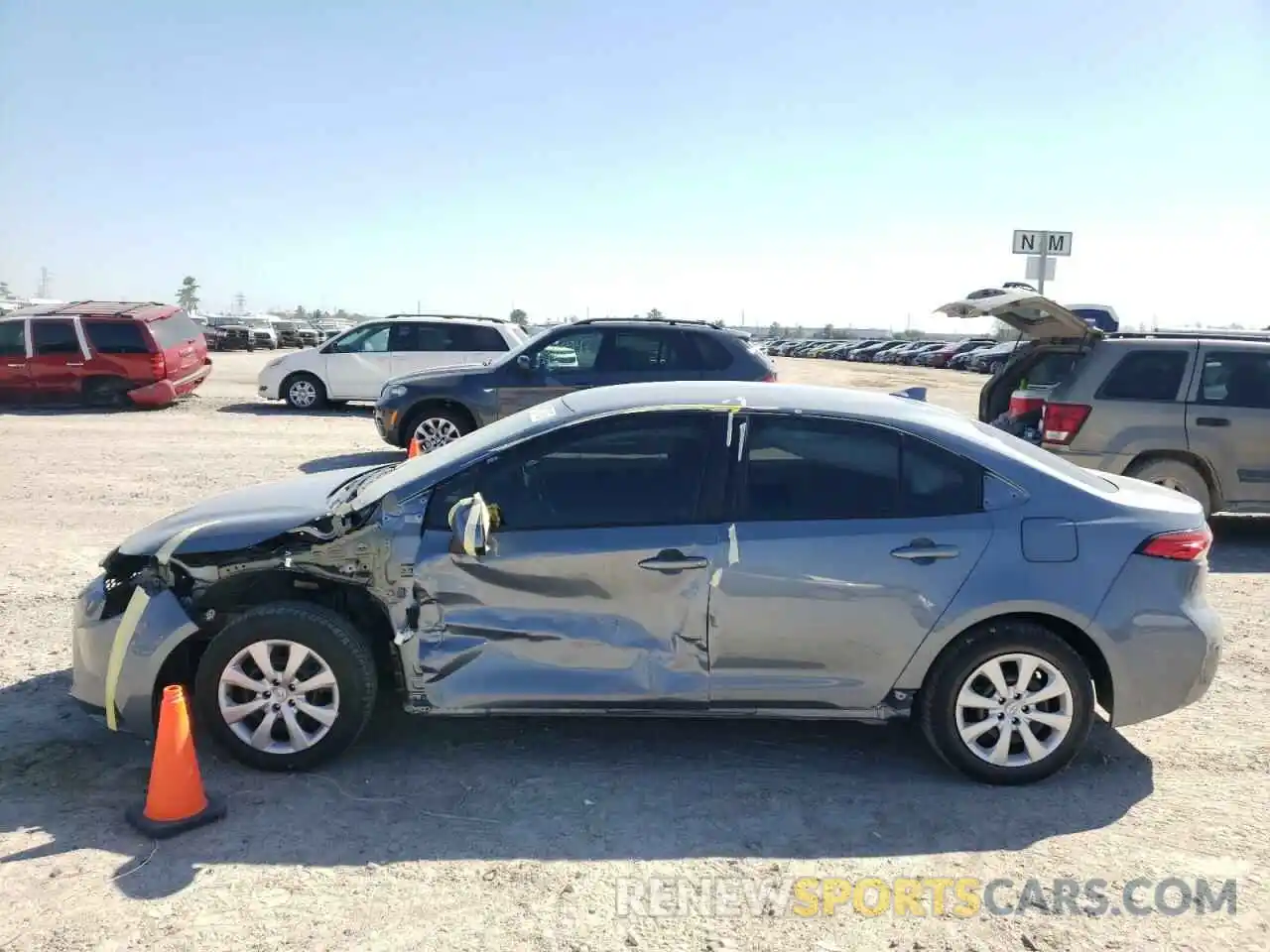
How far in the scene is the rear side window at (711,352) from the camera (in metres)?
10.7

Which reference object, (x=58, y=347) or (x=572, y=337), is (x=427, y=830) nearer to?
(x=572, y=337)

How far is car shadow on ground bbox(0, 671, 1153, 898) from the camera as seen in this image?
3.46 metres

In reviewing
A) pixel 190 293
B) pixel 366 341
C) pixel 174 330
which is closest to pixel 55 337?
pixel 174 330

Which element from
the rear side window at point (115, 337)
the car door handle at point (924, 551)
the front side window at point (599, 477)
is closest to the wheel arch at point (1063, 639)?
the car door handle at point (924, 551)

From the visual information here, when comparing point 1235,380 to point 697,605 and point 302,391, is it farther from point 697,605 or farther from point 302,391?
point 302,391

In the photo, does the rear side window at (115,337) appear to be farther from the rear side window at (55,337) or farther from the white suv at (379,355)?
the white suv at (379,355)

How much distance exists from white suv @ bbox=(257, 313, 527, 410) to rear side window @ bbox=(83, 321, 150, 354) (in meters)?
2.06

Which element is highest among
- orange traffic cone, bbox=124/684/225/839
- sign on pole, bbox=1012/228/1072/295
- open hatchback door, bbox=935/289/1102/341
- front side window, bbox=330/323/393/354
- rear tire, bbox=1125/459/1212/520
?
sign on pole, bbox=1012/228/1072/295

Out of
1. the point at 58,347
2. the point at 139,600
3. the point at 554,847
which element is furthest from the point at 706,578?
the point at 58,347

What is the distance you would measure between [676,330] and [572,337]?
47.0 inches

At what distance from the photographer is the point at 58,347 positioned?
16234 mm

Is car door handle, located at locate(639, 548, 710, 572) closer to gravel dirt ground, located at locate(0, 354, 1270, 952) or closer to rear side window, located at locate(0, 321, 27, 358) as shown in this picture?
gravel dirt ground, located at locate(0, 354, 1270, 952)

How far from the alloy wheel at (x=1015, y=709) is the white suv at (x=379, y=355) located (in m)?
12.5

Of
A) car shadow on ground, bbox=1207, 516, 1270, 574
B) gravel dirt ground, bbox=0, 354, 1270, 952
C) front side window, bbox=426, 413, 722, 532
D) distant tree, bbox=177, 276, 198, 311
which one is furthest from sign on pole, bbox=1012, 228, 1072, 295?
distant tree, bbox=177, 276, 198, 311
